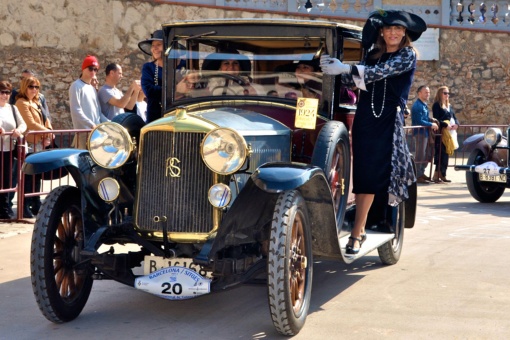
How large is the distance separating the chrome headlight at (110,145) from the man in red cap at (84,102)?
16.5ft

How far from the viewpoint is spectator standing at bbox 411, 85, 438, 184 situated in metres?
16.2

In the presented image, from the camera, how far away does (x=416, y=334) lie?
5578mm

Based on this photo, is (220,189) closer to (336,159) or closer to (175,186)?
(175,186)

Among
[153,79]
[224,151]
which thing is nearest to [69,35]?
[153,79]

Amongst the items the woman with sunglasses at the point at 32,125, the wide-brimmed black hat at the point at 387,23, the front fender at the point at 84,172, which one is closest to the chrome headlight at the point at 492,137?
the woman with sunglasses at the point at 32,125

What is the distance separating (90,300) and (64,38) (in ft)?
49.9

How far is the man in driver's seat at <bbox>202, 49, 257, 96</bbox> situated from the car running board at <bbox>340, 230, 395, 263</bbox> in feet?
4.12

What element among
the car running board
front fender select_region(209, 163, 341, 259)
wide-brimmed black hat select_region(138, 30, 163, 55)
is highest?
wide-brimmed black hat select_region(138, 30, 163, 55)

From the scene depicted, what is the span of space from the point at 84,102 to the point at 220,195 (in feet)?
19.0

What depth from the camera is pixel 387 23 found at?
6.89 m

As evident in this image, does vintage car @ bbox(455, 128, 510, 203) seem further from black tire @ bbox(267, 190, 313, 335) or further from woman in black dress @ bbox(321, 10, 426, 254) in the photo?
black tire @ bbox(267, 190, 313, 335)

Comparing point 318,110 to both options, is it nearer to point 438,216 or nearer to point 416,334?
point 416,334

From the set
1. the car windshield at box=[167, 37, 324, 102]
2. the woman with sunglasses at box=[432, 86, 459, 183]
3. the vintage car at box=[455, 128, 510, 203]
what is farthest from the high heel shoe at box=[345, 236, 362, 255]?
the woman with sunglasses at box=[432, 86, 459, 183]

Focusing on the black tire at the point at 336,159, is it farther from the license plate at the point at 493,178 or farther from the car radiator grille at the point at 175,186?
the license plate at the point at 493,178
